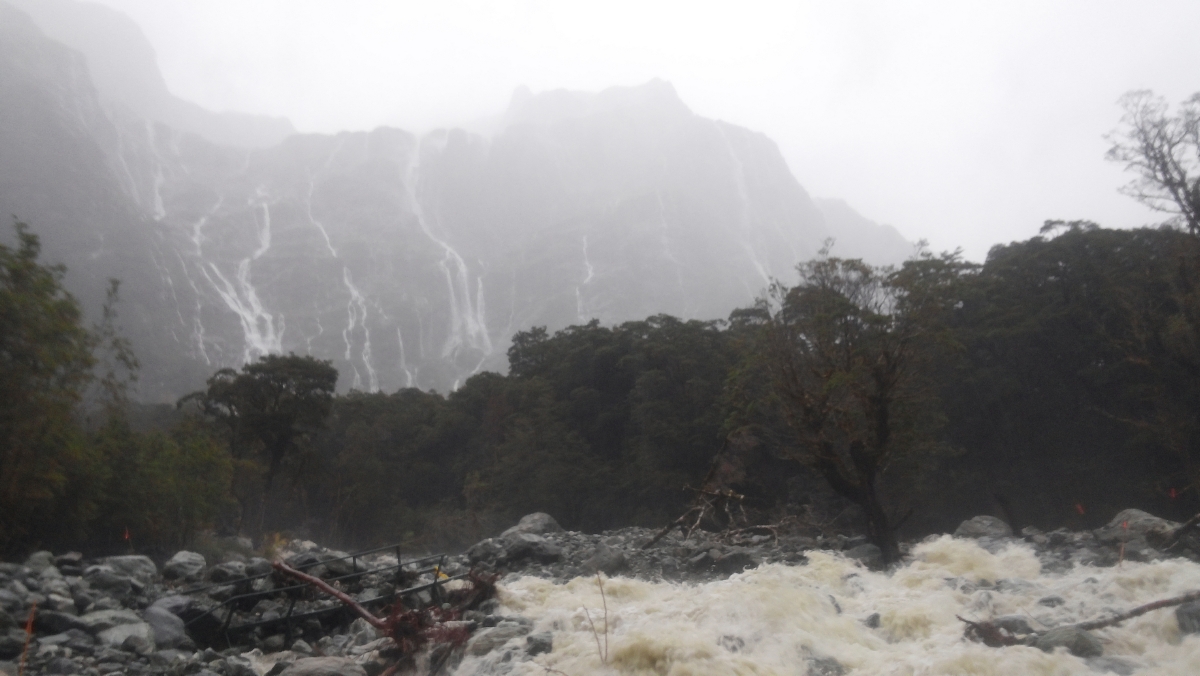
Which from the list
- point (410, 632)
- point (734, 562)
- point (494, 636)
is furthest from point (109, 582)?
point (734, 562)

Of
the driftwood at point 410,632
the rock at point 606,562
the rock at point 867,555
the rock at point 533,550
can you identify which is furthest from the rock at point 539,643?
the rock at point 867,555

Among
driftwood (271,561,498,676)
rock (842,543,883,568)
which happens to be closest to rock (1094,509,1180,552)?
rock (842,543,883,568)

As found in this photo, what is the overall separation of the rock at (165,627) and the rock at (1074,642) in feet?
32.8

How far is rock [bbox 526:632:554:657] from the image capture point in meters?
7.73

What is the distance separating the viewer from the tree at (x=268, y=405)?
95.2 ft

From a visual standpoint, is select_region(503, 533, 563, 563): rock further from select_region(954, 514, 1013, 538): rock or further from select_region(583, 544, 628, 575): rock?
select_region(954, 514, 1013, 538): rock

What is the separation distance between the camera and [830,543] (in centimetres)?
1490

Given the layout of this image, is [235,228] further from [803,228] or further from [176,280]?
[803,228]

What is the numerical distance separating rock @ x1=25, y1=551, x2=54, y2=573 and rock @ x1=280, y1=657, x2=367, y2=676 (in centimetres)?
631

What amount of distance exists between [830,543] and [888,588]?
466 centimetres

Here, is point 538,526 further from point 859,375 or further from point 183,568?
point 859,375

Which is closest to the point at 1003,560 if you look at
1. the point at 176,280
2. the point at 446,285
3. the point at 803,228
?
the point at 176,280

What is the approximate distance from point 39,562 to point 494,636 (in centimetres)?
795

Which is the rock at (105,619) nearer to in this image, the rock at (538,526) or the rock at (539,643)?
the rock at (539,643)
